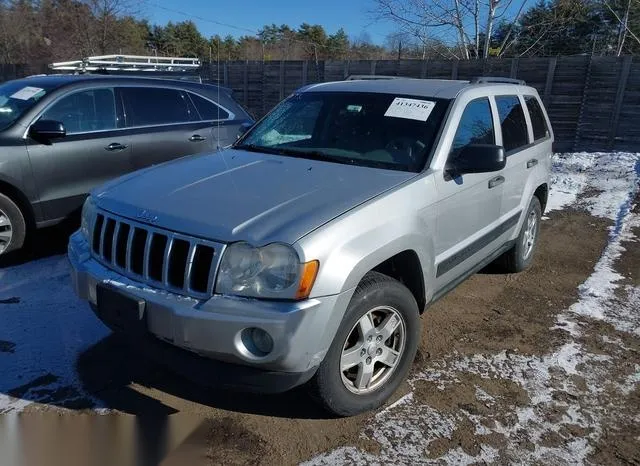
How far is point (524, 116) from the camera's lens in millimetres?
4992

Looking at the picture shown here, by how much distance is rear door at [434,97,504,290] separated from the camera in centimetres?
342

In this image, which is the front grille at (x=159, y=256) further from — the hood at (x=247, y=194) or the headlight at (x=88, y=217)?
the headlight at (x=88, y=217)

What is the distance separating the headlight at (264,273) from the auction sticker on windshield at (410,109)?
5.53 ft

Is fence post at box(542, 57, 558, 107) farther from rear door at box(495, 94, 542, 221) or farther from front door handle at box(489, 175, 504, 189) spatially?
front door handle at box(489, 175, 504, 189)

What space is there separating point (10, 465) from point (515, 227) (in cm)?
405

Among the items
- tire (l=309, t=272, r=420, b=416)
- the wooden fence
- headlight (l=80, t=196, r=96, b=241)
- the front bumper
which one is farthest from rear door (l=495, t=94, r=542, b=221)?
the wooden fence

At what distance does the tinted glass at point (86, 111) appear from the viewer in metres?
5.30

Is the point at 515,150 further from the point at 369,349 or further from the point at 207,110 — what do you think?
the point at 207,110

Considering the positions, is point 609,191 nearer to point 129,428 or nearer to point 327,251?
point 327,251

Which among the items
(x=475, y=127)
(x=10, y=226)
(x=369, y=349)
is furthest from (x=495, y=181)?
(x=10, y=226)

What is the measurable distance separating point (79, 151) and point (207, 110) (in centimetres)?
178

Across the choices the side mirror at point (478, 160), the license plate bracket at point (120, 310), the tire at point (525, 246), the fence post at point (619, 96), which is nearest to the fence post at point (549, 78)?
the fence post at point (619, 96)

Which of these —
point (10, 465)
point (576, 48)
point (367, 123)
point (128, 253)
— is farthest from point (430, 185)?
point (576, 48)

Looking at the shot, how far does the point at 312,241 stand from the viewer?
2467 mm
